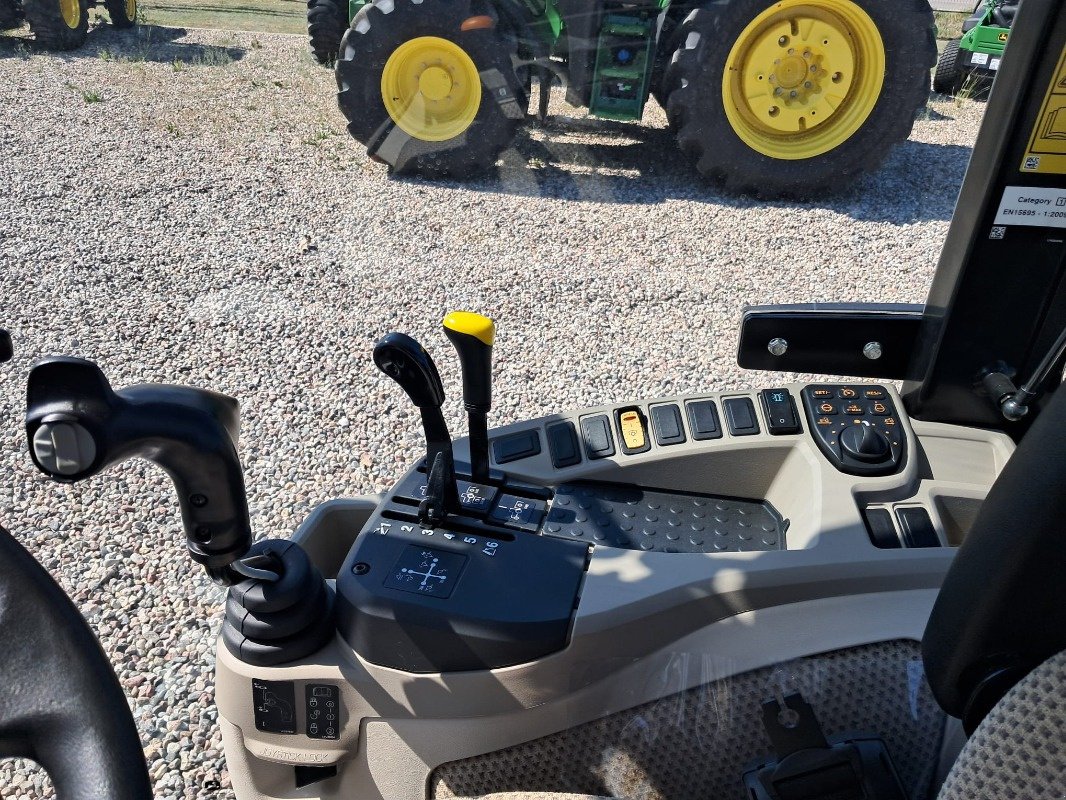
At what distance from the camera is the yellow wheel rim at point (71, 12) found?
15.5 ft

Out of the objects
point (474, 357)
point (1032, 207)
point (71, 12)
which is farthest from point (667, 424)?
point (71, 12)

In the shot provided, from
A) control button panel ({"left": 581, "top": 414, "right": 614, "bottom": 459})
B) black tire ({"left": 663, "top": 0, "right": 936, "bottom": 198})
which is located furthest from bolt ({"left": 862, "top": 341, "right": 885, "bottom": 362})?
black tire ({"left": 663, "top": 0, "right": 936, "bottom": 198})

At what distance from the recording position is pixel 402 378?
81cm

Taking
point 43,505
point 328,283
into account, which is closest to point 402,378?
point 43,505

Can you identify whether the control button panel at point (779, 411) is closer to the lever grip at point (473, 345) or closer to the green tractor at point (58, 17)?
the lever grip at point (473, 345)

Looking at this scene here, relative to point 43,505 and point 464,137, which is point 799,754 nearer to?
point 43,505

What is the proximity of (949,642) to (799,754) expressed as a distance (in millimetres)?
288

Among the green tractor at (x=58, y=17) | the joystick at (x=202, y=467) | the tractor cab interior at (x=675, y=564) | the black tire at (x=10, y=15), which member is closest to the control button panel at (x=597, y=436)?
the tractor cab interior at (x=675, y=564)

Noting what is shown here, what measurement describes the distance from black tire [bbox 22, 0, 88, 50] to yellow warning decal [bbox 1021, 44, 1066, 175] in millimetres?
5137

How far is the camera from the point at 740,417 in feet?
3.34

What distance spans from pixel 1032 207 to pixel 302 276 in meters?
1.79

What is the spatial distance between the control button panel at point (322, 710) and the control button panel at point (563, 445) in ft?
1.21

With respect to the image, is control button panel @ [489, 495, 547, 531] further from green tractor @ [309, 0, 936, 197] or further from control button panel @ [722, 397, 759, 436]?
green tractor @ [309, 0, 936, 197]

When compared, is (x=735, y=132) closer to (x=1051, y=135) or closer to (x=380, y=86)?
(x=380, y=86)
